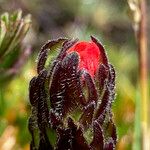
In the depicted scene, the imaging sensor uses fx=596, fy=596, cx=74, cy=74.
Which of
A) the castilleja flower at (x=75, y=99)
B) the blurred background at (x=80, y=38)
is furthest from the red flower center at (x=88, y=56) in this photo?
the blurred background at (x=80, y=38)

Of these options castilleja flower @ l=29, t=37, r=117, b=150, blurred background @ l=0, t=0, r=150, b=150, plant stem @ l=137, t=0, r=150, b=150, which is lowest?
castilleja flower @ l=29, t=37, r=117, b=150

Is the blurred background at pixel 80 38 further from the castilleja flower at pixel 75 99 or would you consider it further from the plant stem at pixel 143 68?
the castilleja flower at pixel 75 99

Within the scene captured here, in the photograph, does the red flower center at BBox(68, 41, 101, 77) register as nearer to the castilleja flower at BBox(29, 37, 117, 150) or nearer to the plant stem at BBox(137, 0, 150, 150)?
the castilleja flower at BBox(29, 37, 117, 150)

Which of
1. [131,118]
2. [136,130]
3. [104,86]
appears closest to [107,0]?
[131,118]

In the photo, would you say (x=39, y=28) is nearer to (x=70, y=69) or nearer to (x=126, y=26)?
(x=126, y=26)

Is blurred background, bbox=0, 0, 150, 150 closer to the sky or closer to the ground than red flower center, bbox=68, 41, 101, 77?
closer to the sky

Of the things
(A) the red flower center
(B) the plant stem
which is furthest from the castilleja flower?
(B) the plant stem

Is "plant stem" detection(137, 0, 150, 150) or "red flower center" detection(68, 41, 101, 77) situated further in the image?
"plant stem" detection(137, 0, 150, 150)

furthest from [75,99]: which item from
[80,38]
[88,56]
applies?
[80,38]
